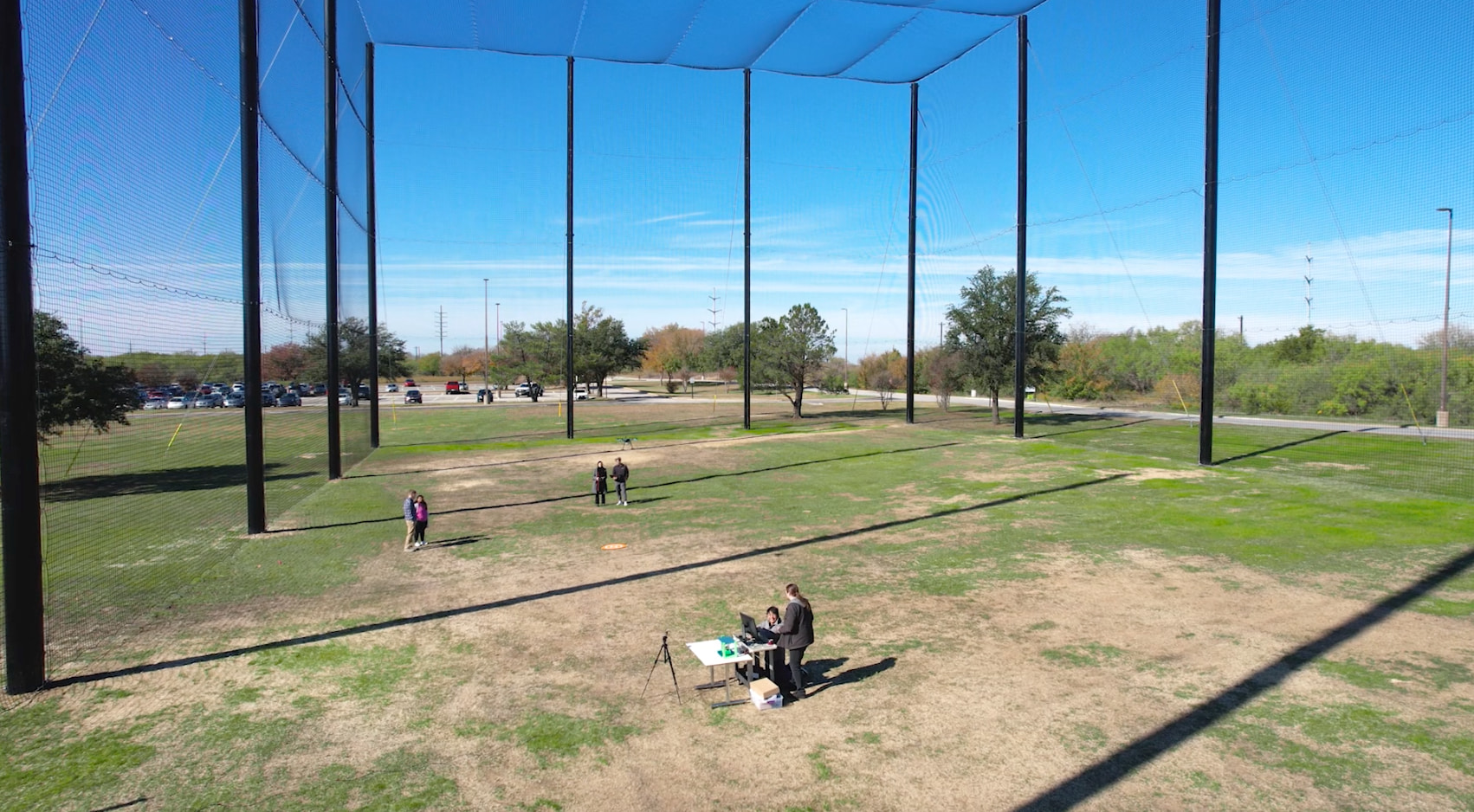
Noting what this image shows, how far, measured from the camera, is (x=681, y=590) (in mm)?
11711

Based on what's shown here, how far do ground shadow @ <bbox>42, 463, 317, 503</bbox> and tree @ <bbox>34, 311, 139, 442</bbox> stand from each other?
495 centimetres

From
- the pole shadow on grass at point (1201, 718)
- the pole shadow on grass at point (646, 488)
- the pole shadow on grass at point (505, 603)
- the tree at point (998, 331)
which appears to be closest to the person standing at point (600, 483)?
the pole shadow on grass at point (646, 488)

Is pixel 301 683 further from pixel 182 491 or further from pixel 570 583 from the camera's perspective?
pixel 182 491

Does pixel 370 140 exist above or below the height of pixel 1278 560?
above

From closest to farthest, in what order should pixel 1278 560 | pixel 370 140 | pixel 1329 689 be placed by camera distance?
pixel 1329 689
pixel 1278 560
pixel 370 140

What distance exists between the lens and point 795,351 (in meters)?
45.2

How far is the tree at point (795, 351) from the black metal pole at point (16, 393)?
125 feet

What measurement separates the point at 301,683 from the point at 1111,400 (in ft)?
188

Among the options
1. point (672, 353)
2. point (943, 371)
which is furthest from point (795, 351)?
point (672, 353)

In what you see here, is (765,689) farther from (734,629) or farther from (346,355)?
(346,355)

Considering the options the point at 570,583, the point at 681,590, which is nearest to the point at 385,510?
the point at 570,583

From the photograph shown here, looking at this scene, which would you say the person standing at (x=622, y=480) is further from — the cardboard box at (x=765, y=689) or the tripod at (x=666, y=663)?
the cardboard box at (x=765, y=689)

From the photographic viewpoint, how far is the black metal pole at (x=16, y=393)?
7.97 metres

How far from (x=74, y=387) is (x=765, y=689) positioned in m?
12.0
